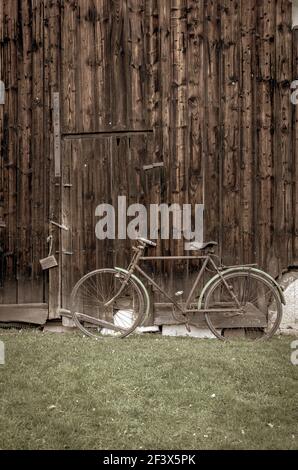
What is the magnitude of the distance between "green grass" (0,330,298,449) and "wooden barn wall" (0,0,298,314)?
142cm

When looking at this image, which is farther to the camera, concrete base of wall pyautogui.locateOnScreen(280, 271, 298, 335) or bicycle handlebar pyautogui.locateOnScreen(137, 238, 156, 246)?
concrete base of wall pyautogui.locateOnScreen(280, 271, 298, 335)

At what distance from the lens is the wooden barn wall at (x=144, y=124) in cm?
611

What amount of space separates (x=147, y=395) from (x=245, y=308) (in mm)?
2263

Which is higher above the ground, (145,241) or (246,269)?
(145,241)

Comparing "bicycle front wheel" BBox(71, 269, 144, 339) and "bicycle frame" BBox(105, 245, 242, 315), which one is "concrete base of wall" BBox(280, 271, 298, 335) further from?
"bicycle front wheel" BBox(71, 269, 144, 339)

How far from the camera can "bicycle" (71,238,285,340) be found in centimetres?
576

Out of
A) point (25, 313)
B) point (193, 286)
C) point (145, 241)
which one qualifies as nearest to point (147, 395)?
point (193, 286)

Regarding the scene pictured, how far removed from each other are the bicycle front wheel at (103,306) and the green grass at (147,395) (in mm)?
517

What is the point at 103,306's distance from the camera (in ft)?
20.5

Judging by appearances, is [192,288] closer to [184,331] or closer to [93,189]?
[184,331]

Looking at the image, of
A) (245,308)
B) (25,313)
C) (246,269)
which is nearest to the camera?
(246,269)

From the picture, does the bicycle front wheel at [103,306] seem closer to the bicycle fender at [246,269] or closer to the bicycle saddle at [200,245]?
the bicycle fender at [246,269]

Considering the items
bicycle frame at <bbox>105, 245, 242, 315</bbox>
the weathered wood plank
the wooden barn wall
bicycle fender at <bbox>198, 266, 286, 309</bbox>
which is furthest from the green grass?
the wooden barn wall

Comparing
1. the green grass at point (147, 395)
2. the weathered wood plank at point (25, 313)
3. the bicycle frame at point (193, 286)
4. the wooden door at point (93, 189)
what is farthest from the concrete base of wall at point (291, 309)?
the weathered wood plank at point (25, 313)
